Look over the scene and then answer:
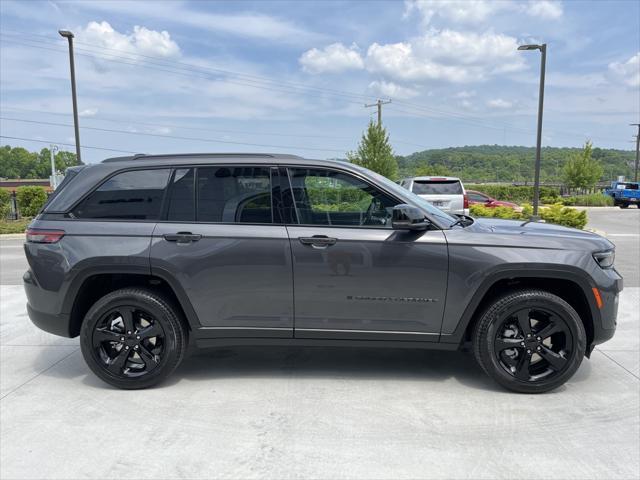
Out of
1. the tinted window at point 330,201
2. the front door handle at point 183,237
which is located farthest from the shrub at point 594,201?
the front door handle at point 183,237

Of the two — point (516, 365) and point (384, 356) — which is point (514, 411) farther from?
point (384, 356)

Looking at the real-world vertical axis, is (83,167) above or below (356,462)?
above

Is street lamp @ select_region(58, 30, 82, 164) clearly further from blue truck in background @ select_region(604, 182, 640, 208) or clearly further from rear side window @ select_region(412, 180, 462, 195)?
blue truck in background @ select_region(604, 182, 640, 208)

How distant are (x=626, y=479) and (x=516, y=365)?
111cm

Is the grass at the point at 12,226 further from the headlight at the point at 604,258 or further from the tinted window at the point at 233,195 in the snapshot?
the headlight at the point at 604,258

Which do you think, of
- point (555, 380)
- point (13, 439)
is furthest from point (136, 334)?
point (555, 380)

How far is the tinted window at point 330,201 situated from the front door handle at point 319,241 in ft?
0.56

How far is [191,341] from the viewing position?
3.81 metres

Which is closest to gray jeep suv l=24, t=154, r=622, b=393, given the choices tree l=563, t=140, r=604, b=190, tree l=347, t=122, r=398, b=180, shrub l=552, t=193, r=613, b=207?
tree l=347, t=122, r=398, b=180

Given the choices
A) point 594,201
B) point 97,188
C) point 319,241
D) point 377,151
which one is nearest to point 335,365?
point 319,241

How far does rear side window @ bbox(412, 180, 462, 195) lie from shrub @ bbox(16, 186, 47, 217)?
1583 cm

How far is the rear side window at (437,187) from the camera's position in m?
11.9

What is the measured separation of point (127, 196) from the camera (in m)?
3.77

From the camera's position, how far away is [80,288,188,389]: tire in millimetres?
3670
